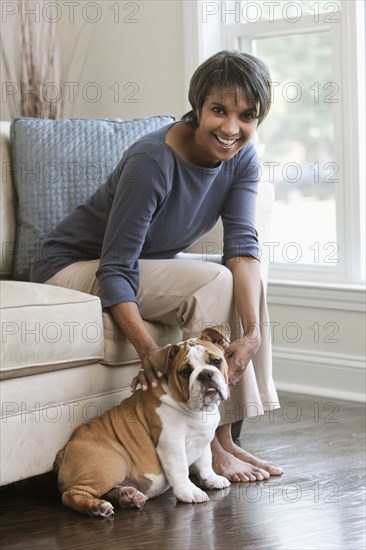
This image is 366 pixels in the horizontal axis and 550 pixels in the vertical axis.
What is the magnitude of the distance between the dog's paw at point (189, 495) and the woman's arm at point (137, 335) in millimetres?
254

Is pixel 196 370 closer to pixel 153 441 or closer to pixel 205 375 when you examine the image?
pixel 205 375

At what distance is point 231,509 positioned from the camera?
212 cm

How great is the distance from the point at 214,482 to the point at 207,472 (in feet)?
0.10

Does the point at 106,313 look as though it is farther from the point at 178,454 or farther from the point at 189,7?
the point at 189,7

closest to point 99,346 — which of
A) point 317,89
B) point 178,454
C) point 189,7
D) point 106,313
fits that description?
Result: point 106,313

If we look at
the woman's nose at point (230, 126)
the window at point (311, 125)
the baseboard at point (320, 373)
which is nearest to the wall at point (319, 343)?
the baseboard at point (320, 373)

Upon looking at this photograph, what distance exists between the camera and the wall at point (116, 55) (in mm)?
3691

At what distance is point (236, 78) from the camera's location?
2250 mm

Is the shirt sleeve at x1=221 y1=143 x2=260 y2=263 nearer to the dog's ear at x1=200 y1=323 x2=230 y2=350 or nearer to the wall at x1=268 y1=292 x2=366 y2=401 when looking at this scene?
the dog's ear at x1=200 y1=323 x2=230 y2=350

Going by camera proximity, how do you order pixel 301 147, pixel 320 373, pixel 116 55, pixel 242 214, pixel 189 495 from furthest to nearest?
pixel 116 55
pixel 301 147
pixel 320 373
pixel 242 214
pixel 189 495

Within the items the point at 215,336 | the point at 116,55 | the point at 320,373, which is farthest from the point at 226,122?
the point at 116,55

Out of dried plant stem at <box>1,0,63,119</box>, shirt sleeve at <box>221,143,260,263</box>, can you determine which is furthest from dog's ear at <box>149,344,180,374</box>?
dried plant stem at <box>1,0,63,119</box>

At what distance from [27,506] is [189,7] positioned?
213 centimetres

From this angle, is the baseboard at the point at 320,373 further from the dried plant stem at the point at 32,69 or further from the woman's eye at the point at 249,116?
the dried plant stem at the point at 32,69
